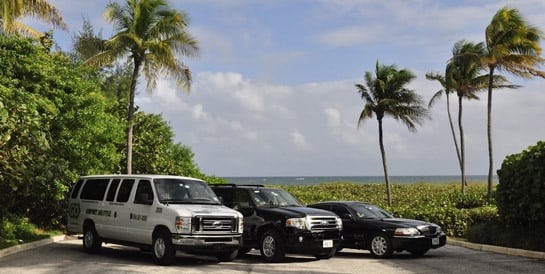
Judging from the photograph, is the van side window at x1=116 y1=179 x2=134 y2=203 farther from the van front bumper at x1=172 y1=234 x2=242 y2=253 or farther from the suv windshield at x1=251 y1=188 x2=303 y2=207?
the suv windshield at x1=251 y1=188 x2=303 y2=207

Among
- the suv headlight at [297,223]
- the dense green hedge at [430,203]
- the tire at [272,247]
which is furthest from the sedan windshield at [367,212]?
the dense green hedge at [430,203]

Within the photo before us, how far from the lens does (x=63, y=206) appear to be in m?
21.4

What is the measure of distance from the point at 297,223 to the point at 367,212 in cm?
366

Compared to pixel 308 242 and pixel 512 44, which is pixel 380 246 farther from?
pixel 512 44

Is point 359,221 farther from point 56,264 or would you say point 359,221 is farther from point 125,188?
point 56,264

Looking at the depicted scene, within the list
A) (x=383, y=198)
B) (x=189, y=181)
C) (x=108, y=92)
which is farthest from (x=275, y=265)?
(x=108, y=92)

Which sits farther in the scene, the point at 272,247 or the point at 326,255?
the point at 326,255

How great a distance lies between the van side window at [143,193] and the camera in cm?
1423

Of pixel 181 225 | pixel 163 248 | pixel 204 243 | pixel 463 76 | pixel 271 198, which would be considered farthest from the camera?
pixel 463 76

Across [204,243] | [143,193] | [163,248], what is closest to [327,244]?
[204,243]

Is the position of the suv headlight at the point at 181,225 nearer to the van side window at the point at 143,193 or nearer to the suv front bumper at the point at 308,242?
the van side window at the point at 143,193

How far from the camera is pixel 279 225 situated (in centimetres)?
1474

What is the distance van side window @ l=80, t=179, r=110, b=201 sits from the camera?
15977 mm

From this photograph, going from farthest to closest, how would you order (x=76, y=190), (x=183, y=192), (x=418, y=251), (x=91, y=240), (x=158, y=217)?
(x=76, y=190), (x=418, y=251), (x=91, y=240), (x=183, y=192), (x=158, y=217)
